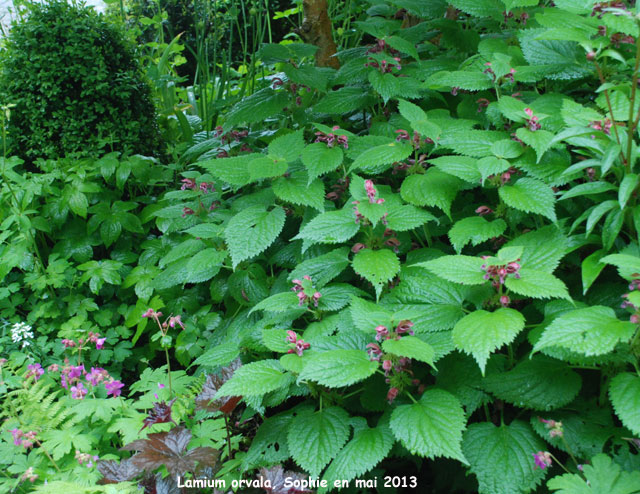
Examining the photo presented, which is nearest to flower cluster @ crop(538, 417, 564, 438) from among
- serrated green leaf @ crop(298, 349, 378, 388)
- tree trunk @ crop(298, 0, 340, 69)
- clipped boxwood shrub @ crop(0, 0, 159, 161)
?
serrated green leaf @ crop(298, 349, 378, 388)

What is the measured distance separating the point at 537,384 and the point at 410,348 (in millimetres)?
368

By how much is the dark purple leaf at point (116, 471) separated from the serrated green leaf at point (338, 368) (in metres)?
0.59

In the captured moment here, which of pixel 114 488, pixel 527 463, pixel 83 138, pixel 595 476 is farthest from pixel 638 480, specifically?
pixel 83 138

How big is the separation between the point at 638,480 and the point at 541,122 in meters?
1.05

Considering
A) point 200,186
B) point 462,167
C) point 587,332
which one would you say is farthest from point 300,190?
point 587,332

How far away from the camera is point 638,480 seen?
1064mm

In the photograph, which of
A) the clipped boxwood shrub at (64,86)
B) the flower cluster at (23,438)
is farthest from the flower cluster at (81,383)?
the clipped boxwood shrub at (64,86)

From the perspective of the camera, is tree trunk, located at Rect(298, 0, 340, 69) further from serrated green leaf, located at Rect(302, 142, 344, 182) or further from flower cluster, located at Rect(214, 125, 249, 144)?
serrated green leaf, located at Rect(302, 142, 344, 182)

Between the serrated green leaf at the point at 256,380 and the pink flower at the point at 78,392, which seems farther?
the pink flower at the point at 78,392

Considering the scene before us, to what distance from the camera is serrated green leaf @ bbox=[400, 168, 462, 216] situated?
5.25ft

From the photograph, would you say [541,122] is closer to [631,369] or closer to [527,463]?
[631,369]

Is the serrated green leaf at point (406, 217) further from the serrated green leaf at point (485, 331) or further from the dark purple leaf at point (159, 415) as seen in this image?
the dark purple leaf at point (159, 415)

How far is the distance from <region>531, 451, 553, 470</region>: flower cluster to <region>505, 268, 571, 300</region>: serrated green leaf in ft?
1.17

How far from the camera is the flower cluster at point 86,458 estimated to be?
148cm
